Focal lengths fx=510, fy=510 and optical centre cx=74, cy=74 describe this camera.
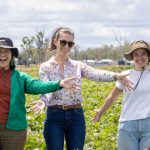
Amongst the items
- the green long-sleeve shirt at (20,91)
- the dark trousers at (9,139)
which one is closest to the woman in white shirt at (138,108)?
the green long-sleeve shirt at (20,91)

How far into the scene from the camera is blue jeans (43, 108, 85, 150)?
5820mm

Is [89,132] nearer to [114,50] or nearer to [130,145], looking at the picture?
[130,145]

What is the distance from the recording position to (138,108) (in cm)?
571

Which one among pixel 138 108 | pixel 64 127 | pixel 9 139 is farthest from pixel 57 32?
pixel 9 139

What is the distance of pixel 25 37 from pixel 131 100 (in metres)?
82.3

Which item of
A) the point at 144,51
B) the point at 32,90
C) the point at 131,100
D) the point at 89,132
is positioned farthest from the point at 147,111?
the point at 89,132

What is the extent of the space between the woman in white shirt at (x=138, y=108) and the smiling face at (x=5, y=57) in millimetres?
1374

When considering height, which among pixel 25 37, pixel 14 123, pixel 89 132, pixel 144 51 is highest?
pixel 25 37

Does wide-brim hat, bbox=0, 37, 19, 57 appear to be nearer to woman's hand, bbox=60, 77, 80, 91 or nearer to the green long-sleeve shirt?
the green long-sleeve shirt

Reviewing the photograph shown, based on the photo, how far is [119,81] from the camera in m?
5.83

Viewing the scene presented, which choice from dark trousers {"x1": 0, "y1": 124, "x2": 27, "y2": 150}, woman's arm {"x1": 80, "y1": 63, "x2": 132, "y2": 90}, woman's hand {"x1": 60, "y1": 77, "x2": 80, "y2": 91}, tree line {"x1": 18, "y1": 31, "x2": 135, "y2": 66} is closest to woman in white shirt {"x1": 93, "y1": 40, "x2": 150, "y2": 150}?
woman's arm {"x1": 80, "y1": 63, "x2": 132, "y2": 90}

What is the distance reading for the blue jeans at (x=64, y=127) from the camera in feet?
19.1

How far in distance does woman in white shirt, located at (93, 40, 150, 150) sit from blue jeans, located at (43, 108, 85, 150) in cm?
47

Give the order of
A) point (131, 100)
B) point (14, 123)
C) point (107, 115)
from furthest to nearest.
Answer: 1. point (107, 115)
2. point (131, 100)
3. point (14, 123)
